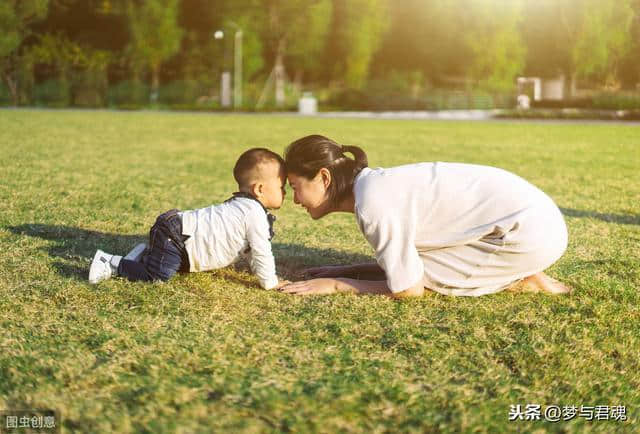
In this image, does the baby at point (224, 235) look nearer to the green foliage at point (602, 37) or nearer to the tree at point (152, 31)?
the green foliage at point (602, 37)

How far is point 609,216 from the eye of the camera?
20.5 feet

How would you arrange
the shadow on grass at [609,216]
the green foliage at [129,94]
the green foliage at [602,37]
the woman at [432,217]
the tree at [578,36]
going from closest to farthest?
the woman at [432,217] → the shadow on grass at [609,216] → the green foliage at [602,37] → the tree at [578,36] → the green foliage at [129,94]

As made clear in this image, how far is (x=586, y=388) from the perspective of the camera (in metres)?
2.53

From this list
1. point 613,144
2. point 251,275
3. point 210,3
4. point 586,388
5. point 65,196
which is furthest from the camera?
point 210,3

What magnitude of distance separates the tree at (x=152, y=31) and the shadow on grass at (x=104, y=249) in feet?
121

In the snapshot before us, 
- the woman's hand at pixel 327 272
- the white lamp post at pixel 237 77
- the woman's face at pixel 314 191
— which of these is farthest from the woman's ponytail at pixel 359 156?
the white lamp post at pixel 237 77

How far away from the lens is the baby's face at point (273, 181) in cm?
355

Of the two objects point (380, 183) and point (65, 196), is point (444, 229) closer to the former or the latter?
point (380, 183)

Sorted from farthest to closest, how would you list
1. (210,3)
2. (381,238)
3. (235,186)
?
(210,3) < (235,186) < (381,238)

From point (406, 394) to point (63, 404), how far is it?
3.56ft

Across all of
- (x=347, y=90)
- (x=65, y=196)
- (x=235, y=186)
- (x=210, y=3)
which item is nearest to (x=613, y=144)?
(x=235, y=186)

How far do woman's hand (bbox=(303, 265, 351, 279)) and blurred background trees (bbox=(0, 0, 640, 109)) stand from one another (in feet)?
106

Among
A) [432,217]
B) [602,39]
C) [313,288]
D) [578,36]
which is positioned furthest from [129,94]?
[432,217]

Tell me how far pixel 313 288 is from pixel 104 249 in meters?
1.67
